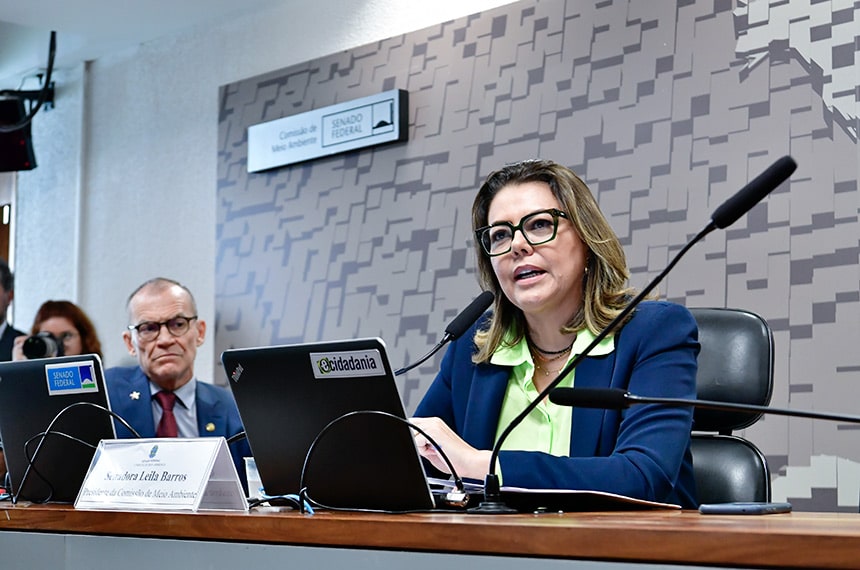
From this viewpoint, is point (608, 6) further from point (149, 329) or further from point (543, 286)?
point (149, 329)

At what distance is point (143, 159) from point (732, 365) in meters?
3.29

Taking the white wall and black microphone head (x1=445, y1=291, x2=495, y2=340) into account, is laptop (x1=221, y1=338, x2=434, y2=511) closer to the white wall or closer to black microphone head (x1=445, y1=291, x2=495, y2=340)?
black microphone head (x1=445, y1=291, x2=495, y2=340)

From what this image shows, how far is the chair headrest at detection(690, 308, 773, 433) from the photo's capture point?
1912 millimetres

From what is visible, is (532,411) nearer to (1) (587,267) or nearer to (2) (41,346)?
(1) (587,267)

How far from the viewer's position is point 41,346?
385 cm

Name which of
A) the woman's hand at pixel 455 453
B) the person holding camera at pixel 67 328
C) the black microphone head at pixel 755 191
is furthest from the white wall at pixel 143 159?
the black microphone head at pixel 755 191

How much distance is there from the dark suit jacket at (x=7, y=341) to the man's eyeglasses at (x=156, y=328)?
1693 millimetres

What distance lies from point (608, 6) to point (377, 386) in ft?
6.84

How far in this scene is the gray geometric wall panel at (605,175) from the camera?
2654mm


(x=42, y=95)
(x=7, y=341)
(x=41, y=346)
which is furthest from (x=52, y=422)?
(x=42, y=95)

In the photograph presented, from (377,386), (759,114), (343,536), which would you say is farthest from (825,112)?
(343,536)

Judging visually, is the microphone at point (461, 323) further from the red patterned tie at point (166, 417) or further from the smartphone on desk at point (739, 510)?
the red patterned tie at point (166, 417)

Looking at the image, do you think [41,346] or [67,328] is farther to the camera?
[67,328]

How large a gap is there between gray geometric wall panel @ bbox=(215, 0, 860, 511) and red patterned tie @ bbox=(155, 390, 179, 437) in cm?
78
